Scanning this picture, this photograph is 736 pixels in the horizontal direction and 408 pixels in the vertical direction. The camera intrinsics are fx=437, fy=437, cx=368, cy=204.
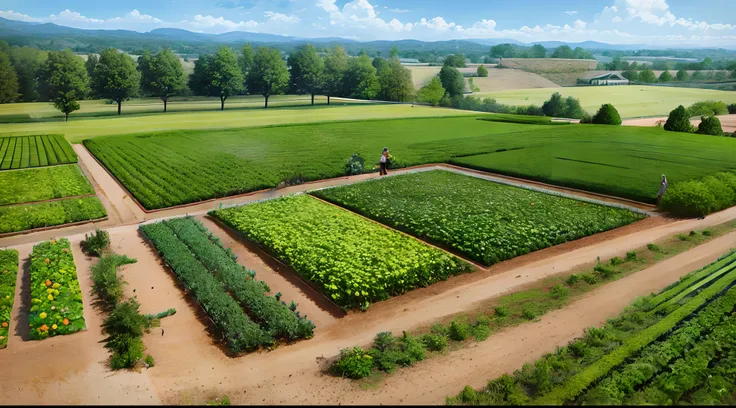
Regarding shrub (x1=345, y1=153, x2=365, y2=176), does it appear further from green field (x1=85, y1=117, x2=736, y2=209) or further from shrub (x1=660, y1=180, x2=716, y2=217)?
shrub (x1=660, y1=180, x2=716, y2=217)

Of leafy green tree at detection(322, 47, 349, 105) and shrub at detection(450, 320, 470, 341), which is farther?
leafy green tree at detection(322, 47, 349, 105)

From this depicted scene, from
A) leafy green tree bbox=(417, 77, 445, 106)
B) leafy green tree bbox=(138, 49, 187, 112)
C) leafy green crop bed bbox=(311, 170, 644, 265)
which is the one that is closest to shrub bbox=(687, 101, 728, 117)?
leafy green tree bbox=(417, 77, 445, 106)

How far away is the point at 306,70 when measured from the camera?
79.9 m

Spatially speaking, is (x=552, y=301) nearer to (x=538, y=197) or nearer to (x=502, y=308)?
(x=502, y=308)

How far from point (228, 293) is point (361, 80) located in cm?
7750

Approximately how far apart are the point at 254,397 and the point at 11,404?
4.39m

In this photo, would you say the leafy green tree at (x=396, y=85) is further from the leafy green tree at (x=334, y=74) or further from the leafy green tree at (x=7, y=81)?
the leafy green tree at (x=7, y=81)

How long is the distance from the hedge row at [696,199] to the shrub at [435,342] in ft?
53.3

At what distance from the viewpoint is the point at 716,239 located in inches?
672

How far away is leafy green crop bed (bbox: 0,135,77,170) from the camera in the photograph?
93.1 feet

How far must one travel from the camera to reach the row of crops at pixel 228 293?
33.7ft

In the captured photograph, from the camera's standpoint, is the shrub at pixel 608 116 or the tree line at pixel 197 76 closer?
the tree line at pixel 197 76

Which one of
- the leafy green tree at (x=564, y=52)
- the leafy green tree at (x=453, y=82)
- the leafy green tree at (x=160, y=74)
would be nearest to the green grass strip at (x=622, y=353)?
the leafy green tree at (x=160, y=74)

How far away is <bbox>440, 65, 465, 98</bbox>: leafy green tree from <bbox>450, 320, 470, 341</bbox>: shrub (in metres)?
86.6
